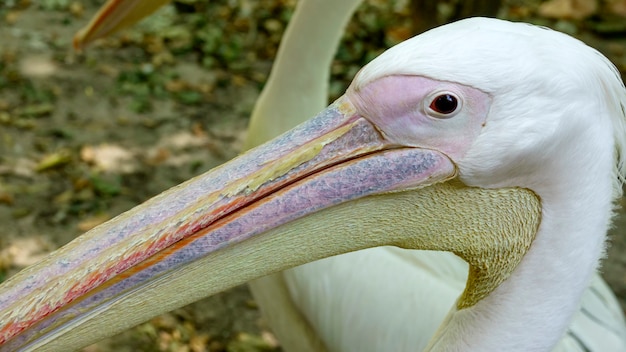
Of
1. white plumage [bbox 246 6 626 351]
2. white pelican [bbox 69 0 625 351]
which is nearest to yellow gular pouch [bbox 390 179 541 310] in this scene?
white plumage [bbox 246 6 626 351]

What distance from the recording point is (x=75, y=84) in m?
4.33

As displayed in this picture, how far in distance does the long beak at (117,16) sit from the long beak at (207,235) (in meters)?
1.68

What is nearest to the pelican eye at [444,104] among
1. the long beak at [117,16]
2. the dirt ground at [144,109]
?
the long beak at [117,16]

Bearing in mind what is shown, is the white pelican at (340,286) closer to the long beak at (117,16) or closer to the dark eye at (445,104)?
the long beak at (117,16)

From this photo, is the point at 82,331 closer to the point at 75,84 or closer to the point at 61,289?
the point at 61,289

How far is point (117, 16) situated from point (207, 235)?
6.13ft

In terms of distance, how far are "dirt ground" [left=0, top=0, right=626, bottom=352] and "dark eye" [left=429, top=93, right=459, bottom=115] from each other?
6.63 feet

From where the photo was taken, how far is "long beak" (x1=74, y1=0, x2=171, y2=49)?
2734 mm

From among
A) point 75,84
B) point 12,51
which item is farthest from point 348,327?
point 12,51

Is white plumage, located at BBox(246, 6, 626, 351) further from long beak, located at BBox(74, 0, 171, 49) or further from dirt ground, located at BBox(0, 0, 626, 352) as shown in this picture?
dirt ground, located at BBox(0, 0, 626, 352)

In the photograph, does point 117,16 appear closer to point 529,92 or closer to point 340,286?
point 340,286

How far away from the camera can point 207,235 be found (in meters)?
1.16

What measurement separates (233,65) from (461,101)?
→ 3650mm

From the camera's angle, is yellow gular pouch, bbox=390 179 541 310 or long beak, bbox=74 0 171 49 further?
long beak, bbox=74 0 171 49
